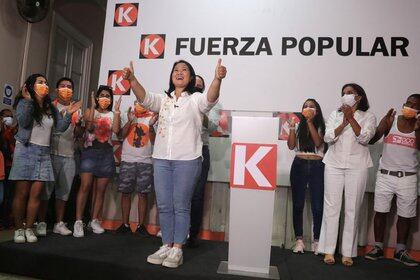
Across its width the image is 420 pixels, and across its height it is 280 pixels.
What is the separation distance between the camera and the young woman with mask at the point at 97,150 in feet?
10.8

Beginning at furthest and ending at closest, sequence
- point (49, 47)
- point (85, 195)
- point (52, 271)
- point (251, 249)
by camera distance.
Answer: point (49, 47), point (85, 195), point (52, 271), point (251, 249)

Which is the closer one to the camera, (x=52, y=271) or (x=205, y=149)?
(x=52, y=271)

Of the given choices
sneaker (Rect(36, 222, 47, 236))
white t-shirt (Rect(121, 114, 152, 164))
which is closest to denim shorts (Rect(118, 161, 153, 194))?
white t-shirt (Rect(121, 114, 152, 164))

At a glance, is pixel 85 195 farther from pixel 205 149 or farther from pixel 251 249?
pixel 251 249

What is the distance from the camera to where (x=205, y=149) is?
3068mm

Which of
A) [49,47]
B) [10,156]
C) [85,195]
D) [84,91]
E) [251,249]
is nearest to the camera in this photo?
[251,249]

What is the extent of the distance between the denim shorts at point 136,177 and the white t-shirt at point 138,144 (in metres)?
0.05

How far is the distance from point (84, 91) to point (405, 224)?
5145 mm

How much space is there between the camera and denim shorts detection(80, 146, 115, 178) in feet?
10.9

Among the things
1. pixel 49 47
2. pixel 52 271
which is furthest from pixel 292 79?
pixel 49 47

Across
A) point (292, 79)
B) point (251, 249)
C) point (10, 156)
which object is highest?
point (292, 79)

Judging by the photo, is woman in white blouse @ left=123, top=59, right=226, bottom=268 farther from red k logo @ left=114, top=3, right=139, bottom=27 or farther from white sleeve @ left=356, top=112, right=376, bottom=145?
red k logo @ left=114, top=3, right=139, bottom=27

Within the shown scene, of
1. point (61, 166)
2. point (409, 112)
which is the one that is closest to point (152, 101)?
point (61, 166)

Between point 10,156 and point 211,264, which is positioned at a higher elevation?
point 10,156
